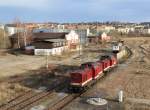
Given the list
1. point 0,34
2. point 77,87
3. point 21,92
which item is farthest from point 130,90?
point 0,34

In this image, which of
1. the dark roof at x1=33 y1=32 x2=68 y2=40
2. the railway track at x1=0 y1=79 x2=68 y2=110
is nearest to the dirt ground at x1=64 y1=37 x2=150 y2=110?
the railway track at x1=0 y1=79 x2=68 y2=110

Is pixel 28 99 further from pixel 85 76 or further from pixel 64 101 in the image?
pixel 85 76

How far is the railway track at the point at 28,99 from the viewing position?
27.3 m

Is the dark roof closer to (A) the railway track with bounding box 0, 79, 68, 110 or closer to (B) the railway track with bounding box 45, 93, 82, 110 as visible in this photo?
(A) the railway track with bounding box 0, 79, 68, 110

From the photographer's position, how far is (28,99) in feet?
99.9

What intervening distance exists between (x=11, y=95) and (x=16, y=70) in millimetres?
19123

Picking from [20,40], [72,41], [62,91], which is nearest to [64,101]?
[62,91]

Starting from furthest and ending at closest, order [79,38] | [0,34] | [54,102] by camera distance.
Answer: [79,38] < [0,34] < [54,102]

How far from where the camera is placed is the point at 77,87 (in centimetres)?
3288

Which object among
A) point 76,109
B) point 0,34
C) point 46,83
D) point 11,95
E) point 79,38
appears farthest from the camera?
point 79,38

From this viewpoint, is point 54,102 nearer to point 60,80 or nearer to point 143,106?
point 143,106

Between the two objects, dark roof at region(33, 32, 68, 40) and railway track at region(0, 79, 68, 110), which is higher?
dark roof at region(33, 32, 68, 40)

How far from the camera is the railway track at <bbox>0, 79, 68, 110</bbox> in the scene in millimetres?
27297

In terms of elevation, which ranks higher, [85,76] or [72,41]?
[85,76]
